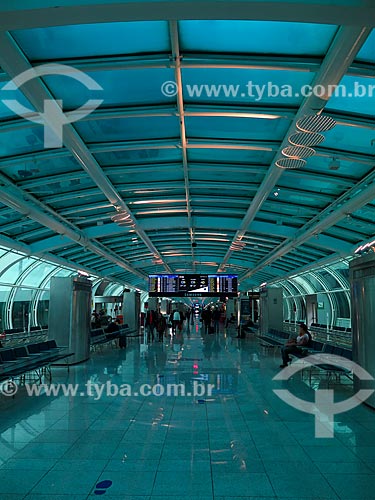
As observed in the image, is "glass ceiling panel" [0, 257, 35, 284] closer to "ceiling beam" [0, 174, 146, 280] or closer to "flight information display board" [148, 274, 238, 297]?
"ceiling beam" [0, 174, 146, 280]

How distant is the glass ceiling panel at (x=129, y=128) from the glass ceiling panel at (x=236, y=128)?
354 millimetres

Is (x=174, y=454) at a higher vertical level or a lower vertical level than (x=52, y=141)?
lower

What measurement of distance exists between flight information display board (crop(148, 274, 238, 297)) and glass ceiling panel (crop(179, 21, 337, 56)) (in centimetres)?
1978

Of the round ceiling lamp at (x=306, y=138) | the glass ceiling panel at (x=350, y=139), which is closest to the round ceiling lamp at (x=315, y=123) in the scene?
the round ceiling lamp at (x=306, y=138)

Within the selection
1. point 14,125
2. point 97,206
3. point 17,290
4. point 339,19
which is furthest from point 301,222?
point 17,290

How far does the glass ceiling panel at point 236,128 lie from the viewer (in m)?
7.59

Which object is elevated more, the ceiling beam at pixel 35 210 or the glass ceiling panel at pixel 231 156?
the glass ceiling panel at pixel 231 156

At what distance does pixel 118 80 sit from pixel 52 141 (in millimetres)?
2354

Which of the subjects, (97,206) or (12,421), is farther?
(97,206)

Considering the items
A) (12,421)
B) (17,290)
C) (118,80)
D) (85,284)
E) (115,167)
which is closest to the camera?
(118,80)

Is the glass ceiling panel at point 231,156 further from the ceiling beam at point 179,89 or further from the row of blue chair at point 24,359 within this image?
the row of blue chair at point 24,359

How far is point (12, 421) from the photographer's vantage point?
22.1 ft

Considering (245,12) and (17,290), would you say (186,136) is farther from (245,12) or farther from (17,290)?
(17,290)

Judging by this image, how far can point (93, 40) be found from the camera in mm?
5270
